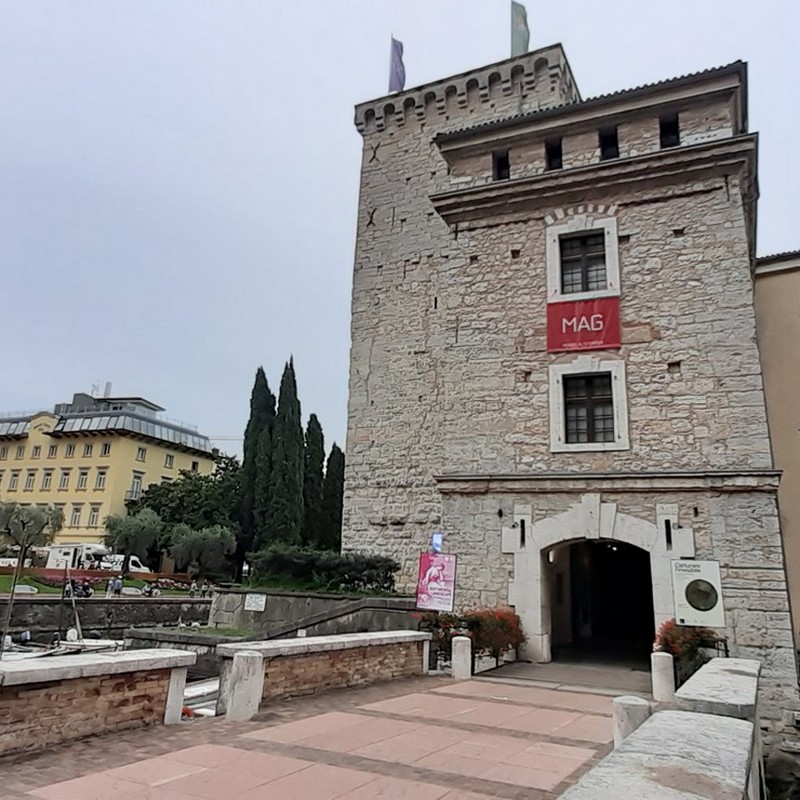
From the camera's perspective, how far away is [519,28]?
22.9m

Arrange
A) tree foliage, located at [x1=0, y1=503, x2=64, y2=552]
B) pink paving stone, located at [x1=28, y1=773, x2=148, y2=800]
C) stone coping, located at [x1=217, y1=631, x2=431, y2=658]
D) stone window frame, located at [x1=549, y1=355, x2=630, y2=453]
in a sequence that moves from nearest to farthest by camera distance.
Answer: pink paving stone, located at [x1=28, y1=773, x2=148, y2=800] → stone coping, located at [x1=217, y1=631, x2=431, y2=658] → stone window frame, located at [x1=549, y1=355, x2=630, y2=453] → tree foliage, located at [x1=0, y1=503, x2=64, y2=552]

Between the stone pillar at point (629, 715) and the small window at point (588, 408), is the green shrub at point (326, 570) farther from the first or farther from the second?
the stone pillar at point (629, 715)

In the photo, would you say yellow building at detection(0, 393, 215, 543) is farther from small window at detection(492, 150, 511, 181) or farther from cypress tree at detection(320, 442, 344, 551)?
small window at detection(492, 150, 511, 181)

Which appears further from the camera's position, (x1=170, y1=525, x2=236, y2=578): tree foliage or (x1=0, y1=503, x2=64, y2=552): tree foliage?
(x1=170, y1=525, x2=236, y2=578): tree foliage

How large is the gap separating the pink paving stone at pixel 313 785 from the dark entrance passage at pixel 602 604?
8.03m

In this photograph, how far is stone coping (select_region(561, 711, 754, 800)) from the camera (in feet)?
7.75

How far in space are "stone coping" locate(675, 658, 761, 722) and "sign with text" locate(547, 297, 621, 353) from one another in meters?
6.63

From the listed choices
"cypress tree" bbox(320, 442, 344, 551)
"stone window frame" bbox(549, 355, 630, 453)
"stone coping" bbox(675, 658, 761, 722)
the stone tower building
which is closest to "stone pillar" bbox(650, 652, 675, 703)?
"stone coping" bbox(675, 658, 761, 722)

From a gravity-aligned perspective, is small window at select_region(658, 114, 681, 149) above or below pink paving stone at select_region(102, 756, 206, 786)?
above

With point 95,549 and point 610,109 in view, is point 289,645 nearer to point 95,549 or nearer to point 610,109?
point 610,109

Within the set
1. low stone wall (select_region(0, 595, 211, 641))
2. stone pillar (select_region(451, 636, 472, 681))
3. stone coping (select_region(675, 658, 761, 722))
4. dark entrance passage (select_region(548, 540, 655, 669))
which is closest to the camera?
stone coping (select_region(675, 658, 761, 722))

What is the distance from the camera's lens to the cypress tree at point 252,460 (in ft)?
118

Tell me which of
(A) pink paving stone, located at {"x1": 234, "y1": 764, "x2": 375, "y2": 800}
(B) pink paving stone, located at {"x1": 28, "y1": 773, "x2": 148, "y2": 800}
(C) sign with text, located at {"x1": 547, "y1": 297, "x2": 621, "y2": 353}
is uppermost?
(C) sign with text, located at {"x1": 547, "y1": 297, "x2": 621, "y2": 353}

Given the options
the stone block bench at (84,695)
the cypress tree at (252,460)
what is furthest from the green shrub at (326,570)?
→ the cypress tree at (252,460)
